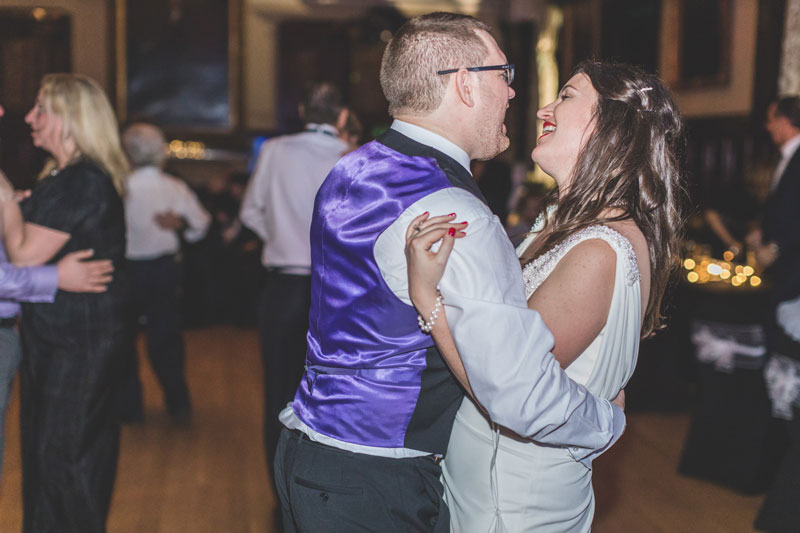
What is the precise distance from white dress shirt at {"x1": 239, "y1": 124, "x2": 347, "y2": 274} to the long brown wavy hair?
191cm

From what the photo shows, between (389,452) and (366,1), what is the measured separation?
403 inches

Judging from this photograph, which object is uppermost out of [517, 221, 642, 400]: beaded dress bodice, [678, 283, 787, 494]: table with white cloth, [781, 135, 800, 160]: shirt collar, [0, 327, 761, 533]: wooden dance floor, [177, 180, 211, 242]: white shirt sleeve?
[781, 135, 800, 160]: shirt collar

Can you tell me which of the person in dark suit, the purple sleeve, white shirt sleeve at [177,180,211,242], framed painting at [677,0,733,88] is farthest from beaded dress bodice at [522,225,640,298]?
framed painting at [677,0,733,88]

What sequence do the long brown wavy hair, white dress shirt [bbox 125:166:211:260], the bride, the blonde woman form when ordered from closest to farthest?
the bride < the long brown wavy hair < the blonde woman < white dress shirt [bbox 125:166:211:260]

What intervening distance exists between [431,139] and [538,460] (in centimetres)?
60

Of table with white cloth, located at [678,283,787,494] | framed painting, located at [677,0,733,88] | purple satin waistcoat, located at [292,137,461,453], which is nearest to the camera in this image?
purple satin waistcoat, located at [292,137,461,453]

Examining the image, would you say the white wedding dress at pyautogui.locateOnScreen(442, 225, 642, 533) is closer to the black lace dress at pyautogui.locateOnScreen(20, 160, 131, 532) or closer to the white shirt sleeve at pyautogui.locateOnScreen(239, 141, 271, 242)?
the black lace dress at pyautogui.locateOnScreen(20, 160, 131, 532)

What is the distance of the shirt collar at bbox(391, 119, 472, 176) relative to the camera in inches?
54.2

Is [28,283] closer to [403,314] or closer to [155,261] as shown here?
[403,314]

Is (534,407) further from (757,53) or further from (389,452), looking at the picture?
(757,53)

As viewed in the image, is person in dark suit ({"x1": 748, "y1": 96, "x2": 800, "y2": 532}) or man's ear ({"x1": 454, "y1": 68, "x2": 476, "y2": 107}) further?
person in dark suit ({"x1": 748, "y1": 96, "x2": 800, "y2": 532})

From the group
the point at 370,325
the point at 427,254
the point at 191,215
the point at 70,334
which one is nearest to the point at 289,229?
the point at 70,334

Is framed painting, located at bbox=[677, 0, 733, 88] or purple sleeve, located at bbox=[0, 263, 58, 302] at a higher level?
framed painting, located at bbox=[677, 0, 733, 88]

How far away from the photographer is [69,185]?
8.11 feet
